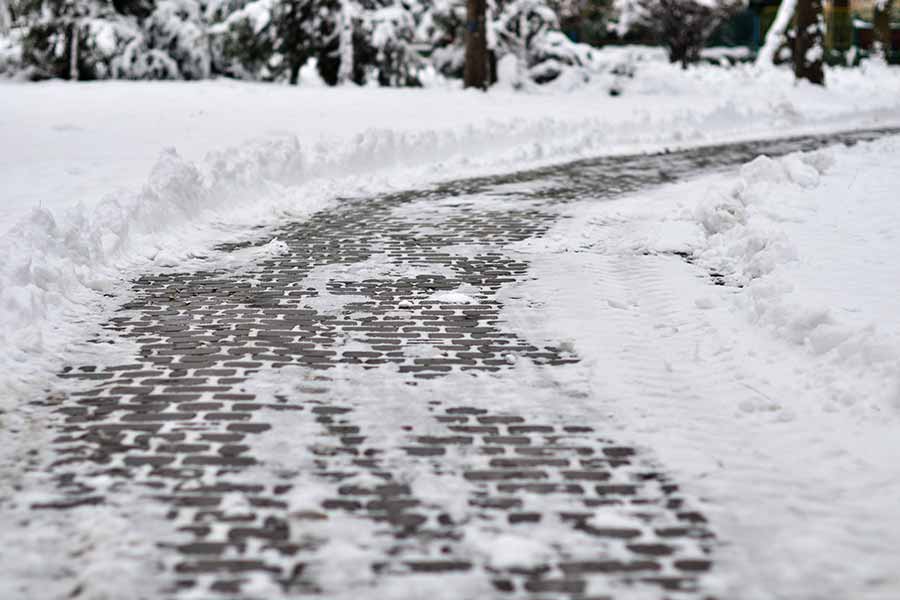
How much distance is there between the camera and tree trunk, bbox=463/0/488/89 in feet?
81.0

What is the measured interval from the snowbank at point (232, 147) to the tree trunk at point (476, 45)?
1.00 meters

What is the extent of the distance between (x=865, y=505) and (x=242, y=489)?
92.1 inches

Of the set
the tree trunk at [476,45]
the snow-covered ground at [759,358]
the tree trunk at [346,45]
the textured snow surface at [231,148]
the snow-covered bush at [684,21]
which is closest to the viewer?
the snow-covered ground at [759,358]

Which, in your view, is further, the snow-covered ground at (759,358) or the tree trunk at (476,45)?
the tree trunk at (476,45)

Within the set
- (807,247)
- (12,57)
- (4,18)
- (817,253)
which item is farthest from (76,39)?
(817,253)

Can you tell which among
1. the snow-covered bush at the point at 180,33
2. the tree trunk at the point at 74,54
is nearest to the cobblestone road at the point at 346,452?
the tree trunk at the point at 74,54

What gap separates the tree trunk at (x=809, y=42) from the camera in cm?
2755

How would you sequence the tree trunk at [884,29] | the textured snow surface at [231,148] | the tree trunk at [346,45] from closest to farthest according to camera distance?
1. the textured snow surface at [231,148]
2. the tree trunk at [346,45]
3. the tree trunk at [884,29]

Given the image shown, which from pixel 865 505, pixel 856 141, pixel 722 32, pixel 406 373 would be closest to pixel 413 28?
pixel 856 141

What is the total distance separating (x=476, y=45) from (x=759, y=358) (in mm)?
20885

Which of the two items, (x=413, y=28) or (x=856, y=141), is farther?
(x=413, y=28)

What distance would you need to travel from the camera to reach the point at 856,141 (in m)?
18.4

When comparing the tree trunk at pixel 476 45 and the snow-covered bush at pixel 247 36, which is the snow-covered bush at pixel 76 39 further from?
the tree trunk at pixel 476 45

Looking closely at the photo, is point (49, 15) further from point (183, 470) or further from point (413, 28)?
point (183, 470)
